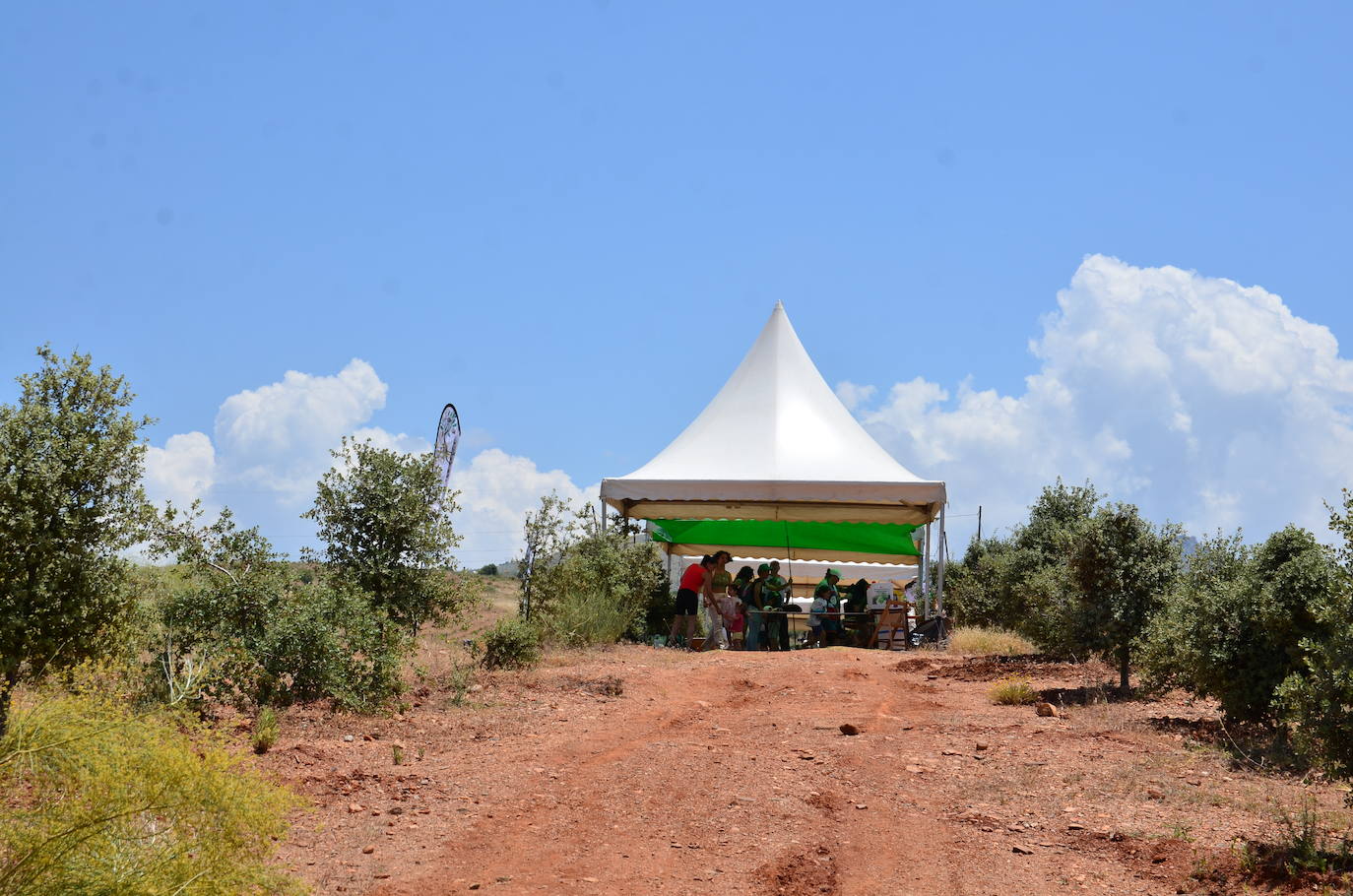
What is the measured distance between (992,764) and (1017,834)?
5.18 feet

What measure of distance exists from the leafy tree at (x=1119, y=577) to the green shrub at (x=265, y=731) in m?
7.71

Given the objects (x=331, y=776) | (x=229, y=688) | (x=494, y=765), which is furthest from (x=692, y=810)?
(x=229, y=688)

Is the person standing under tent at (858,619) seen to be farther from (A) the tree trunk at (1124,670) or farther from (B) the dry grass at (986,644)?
(A) the tree trunk at (1124,670)

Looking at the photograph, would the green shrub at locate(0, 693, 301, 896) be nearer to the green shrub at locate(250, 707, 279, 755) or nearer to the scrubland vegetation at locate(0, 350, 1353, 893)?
the scrubland vegetation at locate(0, 350, 1353, 893)

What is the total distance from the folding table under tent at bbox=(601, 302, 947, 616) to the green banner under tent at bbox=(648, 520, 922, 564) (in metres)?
0.02

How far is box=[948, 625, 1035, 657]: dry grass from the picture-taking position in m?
16.4

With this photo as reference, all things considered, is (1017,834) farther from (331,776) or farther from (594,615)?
(594,615)

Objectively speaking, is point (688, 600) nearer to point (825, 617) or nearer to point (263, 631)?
point (825, 617)

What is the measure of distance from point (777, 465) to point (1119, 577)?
672 centimetres

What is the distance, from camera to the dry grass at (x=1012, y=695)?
34.0 ft

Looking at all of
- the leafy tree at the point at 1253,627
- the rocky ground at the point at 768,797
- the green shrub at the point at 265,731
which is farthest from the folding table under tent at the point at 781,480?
the green shrub at the point at 265,731

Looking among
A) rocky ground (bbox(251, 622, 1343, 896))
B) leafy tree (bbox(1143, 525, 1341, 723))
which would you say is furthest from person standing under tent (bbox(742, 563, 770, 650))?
leafy tree (bbox(1143, 525, 1341, 723))

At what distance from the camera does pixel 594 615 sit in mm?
14023

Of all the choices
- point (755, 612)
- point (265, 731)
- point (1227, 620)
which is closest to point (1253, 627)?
point (1227, 620)
